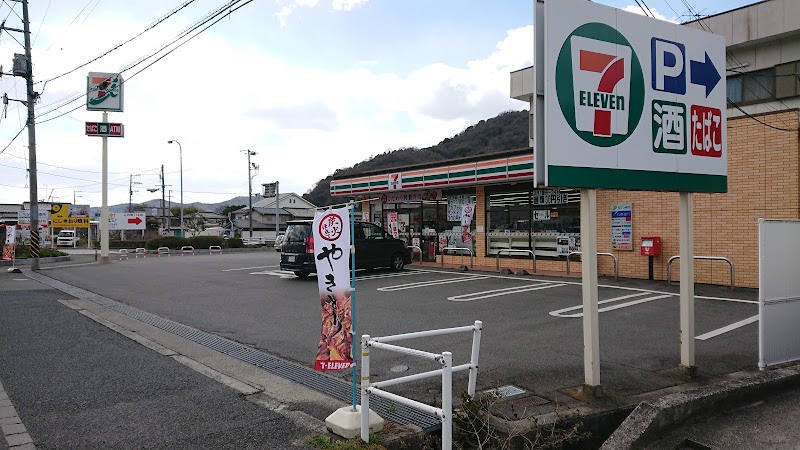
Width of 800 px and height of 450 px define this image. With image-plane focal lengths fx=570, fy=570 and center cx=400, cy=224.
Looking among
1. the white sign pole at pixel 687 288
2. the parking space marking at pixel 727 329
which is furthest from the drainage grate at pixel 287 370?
the parking space marking at pixel 727 329

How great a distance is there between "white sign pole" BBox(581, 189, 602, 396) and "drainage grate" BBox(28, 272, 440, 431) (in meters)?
1.66

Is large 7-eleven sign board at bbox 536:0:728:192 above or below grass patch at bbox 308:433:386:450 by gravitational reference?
above

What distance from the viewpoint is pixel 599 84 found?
5.61m

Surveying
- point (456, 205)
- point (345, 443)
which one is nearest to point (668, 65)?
point (345, 443)

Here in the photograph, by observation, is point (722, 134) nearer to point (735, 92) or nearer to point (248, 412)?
point (248, 412)

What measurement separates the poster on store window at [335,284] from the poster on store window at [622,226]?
11844 millimetres

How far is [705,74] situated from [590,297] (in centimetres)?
311

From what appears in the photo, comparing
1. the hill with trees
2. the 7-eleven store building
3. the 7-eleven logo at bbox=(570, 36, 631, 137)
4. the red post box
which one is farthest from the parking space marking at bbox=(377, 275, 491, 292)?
the hill with trees

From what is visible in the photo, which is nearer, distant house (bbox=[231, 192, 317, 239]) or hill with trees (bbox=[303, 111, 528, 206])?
hill with trees (bbox=[303, 111, 528, 206])

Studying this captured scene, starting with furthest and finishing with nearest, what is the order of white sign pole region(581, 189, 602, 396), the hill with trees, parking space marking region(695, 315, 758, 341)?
the hill with trees < parking space marking region(695, 315, 758, 341) < white sign pole region(581, 189, 602, 396)

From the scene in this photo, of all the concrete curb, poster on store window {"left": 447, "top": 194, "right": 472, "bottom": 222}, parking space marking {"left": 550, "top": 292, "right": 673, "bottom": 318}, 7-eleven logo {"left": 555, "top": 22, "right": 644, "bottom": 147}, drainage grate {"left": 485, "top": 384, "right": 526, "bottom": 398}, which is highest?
7-eleven logo {"left": 555, "top": 22, "right": 644, "bottom": 147}

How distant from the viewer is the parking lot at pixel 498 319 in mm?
6547

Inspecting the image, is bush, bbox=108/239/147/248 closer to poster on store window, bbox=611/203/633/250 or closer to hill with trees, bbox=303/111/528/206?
hill with trees, bbox=303/111/528/206

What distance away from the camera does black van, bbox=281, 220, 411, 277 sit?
1631 centimetres
